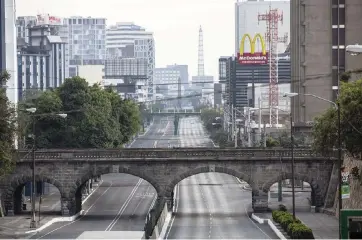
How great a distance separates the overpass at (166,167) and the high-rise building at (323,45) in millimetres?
26736

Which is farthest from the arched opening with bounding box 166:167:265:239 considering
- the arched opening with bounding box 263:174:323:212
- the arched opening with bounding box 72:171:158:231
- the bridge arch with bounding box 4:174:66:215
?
the bridge arch with bounding box 4:174:66:215

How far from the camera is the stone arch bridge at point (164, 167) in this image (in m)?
113

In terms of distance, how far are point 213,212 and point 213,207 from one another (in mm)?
6503

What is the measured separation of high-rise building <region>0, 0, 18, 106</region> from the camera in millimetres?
148875

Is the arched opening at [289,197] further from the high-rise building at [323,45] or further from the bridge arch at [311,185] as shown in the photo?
the high-rise building at [323,45]

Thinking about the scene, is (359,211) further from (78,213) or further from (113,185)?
(113,185)

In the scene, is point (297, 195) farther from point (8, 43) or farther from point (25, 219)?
point (8, 43)

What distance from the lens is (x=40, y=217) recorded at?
353ft

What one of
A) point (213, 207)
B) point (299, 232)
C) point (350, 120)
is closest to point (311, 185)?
Result: point (213, 207)

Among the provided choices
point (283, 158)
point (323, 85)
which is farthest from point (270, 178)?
point (323, 85)

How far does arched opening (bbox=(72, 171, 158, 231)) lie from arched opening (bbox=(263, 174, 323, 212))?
13.3m

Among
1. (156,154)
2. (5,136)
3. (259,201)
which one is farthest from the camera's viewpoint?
(156,154)

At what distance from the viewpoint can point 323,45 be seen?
139875 millimetres

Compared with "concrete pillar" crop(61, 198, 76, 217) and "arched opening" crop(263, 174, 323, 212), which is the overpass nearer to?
"concrete pillar" crop(61, 198, 76, 217)
